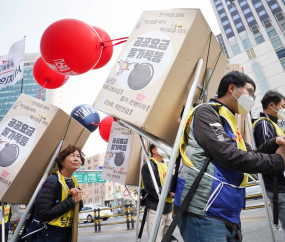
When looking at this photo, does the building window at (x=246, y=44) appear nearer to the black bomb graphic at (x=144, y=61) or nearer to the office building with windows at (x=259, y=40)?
the office building with windows at (x=259, y=40)

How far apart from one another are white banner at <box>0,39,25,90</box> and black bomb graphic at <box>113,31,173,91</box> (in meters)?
2.61

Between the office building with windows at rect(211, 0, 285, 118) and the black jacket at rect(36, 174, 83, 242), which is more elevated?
the office building with windows at rect(211, 0, 285, 118)

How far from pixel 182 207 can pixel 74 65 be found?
2343 millimetres

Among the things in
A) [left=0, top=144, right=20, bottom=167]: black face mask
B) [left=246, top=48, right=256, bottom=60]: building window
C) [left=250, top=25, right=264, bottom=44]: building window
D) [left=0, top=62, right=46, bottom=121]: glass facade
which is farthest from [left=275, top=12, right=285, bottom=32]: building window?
[left=0, top=62, right=46, bottom=121]: glass facade

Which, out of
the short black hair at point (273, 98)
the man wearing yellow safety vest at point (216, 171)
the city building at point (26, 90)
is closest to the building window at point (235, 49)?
the short black hair at point (273, 98)

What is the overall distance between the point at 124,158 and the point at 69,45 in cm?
204

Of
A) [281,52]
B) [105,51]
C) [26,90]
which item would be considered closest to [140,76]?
[105,51]

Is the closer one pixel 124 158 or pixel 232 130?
pixel 232 130

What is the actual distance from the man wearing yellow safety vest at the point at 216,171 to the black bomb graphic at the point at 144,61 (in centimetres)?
63

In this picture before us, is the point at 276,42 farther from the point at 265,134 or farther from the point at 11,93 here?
the point at 11,93

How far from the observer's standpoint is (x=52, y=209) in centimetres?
217

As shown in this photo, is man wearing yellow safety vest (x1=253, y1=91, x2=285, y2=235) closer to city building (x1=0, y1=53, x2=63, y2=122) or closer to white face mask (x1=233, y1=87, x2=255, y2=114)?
white face mask (x1=233, y1=87, x2=255, y2=114)

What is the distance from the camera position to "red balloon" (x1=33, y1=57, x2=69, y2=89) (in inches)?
158

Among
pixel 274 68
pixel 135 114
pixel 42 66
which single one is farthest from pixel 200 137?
pixel 274 68
